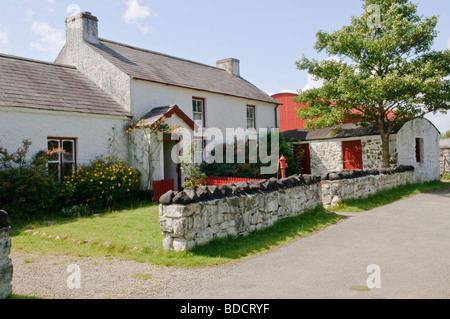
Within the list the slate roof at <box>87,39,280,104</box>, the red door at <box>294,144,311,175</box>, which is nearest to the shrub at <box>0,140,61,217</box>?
the slate roof at <box>87,39,280,104</box>

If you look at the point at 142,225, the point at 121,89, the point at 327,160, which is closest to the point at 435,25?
the point at 327,160

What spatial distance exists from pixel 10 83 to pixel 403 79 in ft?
46.8

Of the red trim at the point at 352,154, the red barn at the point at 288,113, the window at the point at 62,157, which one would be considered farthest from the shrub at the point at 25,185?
the red barn at the point at 288,113

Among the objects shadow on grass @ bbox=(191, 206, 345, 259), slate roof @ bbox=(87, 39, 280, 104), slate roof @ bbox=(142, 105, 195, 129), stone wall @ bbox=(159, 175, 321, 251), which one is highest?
slate roof @ bbox=(87, 39, 280, 104)

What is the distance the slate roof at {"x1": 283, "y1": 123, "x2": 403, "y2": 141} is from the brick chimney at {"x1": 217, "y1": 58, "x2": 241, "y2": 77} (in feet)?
17.3

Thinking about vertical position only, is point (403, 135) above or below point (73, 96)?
below

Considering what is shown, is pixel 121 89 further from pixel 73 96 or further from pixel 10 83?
pixel 10 83

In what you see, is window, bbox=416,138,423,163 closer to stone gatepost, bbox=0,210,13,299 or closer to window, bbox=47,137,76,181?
window, bbox=47,137,76,181

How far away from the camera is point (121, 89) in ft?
47.8

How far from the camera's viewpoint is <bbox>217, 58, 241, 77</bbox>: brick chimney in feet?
77.7

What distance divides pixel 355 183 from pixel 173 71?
1029 centimetres

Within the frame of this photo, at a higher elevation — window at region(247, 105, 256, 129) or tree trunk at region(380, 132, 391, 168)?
window at region(247, 105, 256, 129)

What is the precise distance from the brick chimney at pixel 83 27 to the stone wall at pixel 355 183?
11699 millimetres

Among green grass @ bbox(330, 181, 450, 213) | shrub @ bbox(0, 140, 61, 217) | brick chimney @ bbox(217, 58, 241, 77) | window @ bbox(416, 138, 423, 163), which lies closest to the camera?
shrub @ bbox(0, 140, 61, 217)
